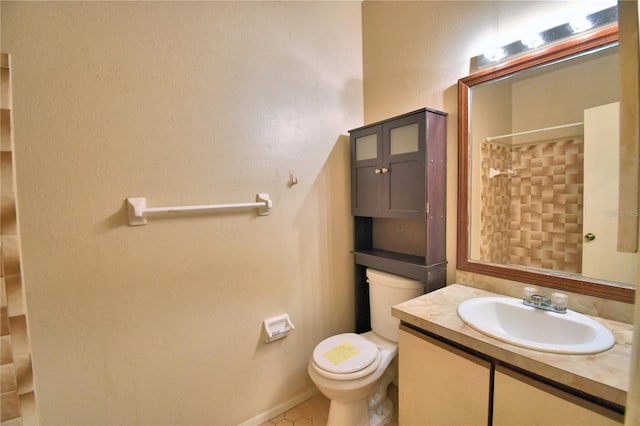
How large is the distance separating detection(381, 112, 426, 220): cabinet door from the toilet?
411 mm

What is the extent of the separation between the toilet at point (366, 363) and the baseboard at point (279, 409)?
304 millimetres

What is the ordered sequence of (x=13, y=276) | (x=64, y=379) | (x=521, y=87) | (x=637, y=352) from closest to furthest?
(x=637, y=352) → (x=13, y=276) → (x=64, y=379) → (x=521, y=87)

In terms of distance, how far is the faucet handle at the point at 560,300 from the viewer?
3.52ft

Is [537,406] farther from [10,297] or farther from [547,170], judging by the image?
[10,297]

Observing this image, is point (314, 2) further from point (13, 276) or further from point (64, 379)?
point (64, 379)

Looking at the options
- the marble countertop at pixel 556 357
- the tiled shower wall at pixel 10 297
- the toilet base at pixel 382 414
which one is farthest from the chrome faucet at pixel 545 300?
the tiled shower wall at pixel 10 297

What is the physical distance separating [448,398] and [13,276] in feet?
5.44

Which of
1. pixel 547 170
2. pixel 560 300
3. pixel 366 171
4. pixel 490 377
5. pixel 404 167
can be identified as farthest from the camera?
pixel 366 171

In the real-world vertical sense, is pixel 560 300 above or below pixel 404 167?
below

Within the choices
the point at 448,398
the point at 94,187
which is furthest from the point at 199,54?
the point at 448,398

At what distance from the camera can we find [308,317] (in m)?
1.73

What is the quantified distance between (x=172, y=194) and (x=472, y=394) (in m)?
1.45

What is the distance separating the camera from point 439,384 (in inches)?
42.8

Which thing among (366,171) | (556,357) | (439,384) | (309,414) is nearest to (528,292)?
(556,357)
